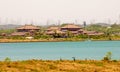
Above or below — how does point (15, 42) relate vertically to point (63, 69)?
below

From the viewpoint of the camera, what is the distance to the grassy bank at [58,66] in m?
25.6

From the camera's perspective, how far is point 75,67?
27.5 metres

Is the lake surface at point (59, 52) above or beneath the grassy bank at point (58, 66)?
beneath

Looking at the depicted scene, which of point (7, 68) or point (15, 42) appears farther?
point (15, 42)

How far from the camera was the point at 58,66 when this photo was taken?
27344 millimetres

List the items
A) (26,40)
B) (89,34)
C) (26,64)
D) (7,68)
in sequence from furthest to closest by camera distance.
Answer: (89,34) < (26,40) < (26,64) < (7,68)

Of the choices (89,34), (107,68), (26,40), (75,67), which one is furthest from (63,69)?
(89,34)

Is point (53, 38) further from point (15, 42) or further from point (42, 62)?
point (42, 62)

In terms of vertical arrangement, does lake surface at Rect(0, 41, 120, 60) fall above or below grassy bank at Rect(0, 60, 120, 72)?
below

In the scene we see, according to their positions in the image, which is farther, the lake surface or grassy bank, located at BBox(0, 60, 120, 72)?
the lake surface

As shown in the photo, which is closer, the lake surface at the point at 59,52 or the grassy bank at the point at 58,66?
the grassy bank at the point at 58,66

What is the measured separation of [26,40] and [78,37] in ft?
81.4

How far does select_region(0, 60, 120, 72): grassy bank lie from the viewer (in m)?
25.6

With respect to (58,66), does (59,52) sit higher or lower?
lower
